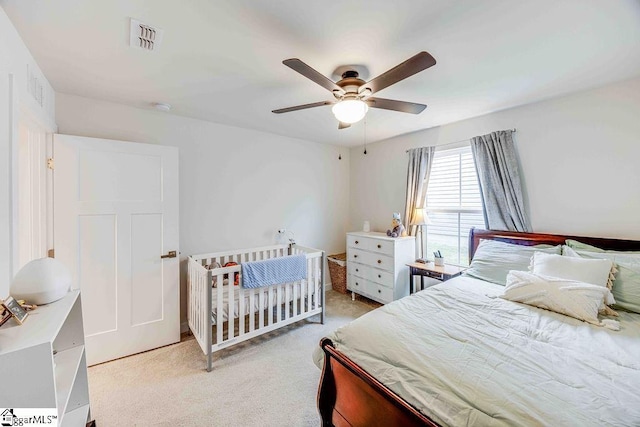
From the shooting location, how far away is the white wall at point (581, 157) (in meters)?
2.12

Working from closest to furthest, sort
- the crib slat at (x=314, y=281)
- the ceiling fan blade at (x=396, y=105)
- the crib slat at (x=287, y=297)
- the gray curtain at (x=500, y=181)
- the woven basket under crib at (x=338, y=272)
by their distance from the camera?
the ceiling fan blade at (x=396, y=105) < the gray curtain at (x=500, y=181) < the crib slat at (x=287, y=297) < the crib slat at (x=314, y=281) < the woven basket under crib at (x=338, y=272)

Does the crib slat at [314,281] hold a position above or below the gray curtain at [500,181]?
below

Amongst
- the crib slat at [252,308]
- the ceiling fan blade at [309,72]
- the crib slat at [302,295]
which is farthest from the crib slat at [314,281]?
the ceiling fan blade at [309,72]

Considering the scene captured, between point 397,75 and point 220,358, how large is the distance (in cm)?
273

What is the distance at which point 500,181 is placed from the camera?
2.74m

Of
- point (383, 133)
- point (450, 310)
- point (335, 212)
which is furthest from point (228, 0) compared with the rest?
point (335, 212)

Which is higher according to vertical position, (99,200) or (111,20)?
(111,20)

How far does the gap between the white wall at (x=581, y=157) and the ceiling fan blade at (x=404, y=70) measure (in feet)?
4.44

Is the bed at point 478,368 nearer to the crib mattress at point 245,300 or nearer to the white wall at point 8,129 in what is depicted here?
the crib mattress at point 245,300

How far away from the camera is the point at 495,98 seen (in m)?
2.43

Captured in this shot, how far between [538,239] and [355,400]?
7.85 feet

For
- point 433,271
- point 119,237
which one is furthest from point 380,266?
point 119,237

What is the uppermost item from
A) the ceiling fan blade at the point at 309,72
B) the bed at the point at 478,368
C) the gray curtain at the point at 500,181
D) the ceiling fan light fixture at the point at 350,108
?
the ceiling fan blade at the point at 309,72

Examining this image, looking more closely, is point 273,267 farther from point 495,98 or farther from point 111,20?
point 495,98
